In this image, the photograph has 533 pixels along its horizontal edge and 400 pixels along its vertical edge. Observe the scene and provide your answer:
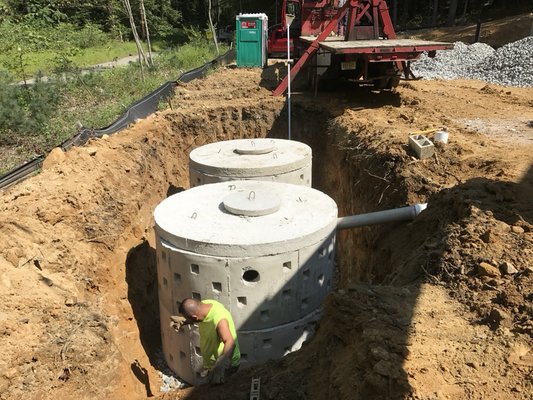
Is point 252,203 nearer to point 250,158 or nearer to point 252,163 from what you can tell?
point 252,163

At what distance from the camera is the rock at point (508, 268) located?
4.64 metres

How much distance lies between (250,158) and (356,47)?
12.5ft

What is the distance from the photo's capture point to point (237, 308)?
6.29 meters

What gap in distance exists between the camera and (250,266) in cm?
607

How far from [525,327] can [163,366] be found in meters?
5.70

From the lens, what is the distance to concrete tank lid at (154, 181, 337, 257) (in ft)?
19.9

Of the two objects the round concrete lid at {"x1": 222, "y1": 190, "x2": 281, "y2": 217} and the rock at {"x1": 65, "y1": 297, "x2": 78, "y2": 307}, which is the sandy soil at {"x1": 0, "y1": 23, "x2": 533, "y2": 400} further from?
the round concrete lid at {"x1": 222, "y1": 190, "x2": 281, "y2": 217}

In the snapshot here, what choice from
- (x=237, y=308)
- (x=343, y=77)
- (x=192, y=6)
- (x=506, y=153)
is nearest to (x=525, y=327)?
(x=237, y=308)

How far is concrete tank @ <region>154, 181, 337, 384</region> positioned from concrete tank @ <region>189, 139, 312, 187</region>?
1.50 meters

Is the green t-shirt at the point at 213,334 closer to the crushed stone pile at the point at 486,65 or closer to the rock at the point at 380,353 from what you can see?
the rock at the point at 380,353

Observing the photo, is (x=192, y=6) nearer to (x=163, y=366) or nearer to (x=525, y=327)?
(x=163, y=366)

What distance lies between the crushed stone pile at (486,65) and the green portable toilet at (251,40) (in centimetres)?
630

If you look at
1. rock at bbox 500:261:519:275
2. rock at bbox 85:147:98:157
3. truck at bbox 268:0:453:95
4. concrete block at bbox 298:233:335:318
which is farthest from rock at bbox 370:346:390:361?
truck at bbox 268:0:453:95

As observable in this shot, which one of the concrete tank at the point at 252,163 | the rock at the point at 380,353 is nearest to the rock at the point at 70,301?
the concrete tank at the point at 252,163
